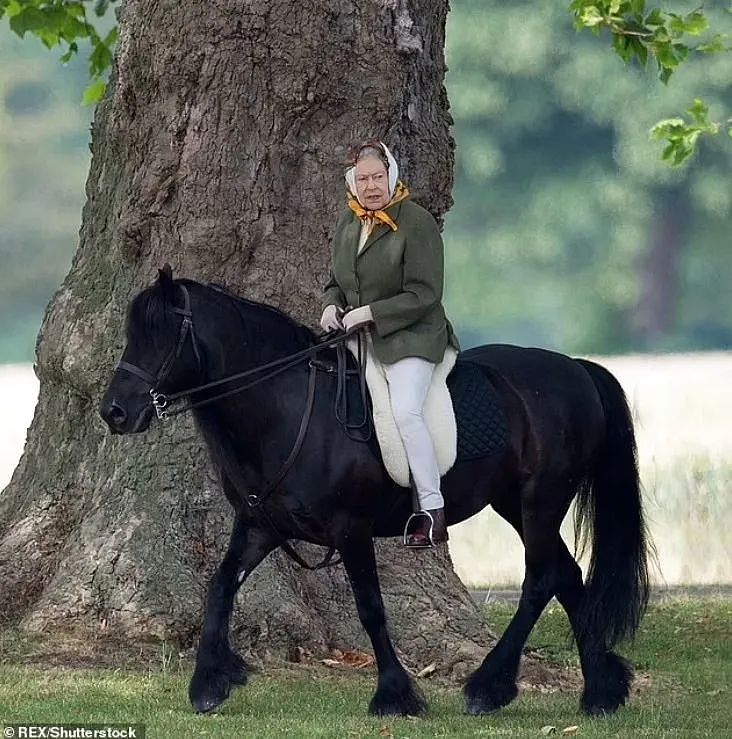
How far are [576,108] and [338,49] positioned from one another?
29.5m

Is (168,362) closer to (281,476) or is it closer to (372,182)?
(281,476)

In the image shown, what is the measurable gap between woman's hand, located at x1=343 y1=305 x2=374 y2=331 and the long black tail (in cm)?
130

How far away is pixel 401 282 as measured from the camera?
7.06 m

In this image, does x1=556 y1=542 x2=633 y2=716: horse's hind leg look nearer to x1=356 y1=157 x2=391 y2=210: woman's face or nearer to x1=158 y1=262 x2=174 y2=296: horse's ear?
x1=356 y1=157 x2=391 y2=210: woman's face

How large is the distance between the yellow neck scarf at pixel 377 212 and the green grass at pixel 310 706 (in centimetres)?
219

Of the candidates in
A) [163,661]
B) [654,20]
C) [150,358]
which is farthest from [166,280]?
[654,20]

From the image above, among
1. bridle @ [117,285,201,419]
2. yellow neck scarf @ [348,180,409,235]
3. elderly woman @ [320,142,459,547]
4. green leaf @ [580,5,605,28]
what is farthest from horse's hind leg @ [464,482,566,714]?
green leaf @ [580,5,605,28]

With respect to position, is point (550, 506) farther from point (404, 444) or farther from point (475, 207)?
point (475, 207)

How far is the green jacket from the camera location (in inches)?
272

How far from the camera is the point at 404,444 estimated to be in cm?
685

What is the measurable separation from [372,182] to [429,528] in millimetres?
1550

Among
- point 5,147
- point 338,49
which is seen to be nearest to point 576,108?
point 5,147

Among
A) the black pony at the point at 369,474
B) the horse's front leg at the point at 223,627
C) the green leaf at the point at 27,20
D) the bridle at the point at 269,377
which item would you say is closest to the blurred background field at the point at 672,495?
the black pony at the point at 369,474

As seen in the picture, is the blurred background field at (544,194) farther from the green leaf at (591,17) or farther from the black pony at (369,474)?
the black pony at (369,474)
